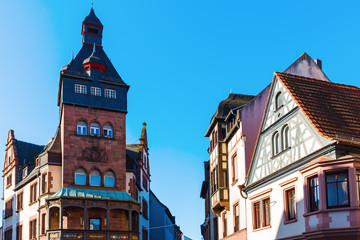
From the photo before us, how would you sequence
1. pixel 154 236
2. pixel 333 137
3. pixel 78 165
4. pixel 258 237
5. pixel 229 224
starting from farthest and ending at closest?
pixel 154 236
pixel 78 165
pixel 229 224
pixel 258 237
pixel 333 137

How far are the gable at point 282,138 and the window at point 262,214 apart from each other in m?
1.27

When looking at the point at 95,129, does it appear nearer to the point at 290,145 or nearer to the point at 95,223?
the point at 95,223

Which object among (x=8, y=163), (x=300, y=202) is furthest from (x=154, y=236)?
(x=300, y=202)

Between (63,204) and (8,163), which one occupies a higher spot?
(8,163)

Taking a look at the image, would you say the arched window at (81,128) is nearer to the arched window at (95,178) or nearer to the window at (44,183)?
the arched window at (95,178)

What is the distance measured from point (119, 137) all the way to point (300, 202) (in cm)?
2576

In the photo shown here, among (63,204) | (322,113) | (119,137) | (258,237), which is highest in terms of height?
(119,137)

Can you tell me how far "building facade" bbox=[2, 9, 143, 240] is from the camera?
40594 mm

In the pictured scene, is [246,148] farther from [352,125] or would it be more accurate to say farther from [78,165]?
[78,165]

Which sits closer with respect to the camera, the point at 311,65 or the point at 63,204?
the point at 311,65

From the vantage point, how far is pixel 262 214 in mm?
25812

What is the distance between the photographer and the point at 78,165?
4238cm

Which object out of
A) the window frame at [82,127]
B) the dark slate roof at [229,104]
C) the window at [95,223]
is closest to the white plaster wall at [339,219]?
the dark slate roof at [229,104]

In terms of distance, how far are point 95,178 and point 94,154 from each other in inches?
80.6
